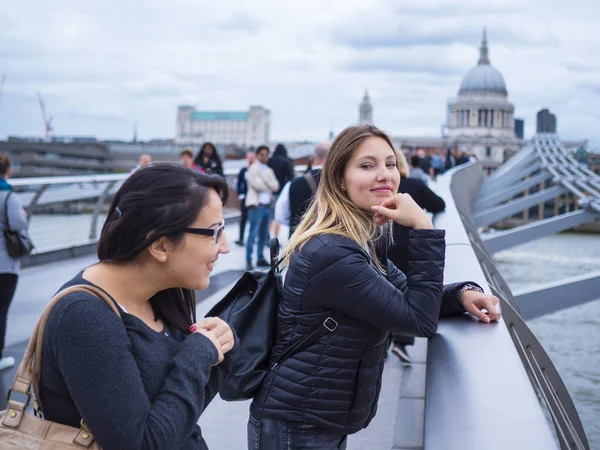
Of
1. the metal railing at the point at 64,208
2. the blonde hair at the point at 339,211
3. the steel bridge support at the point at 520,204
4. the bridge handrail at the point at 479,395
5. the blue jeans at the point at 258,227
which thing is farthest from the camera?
the steel bridge support at the point at 520,204

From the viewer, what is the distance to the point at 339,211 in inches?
75.7

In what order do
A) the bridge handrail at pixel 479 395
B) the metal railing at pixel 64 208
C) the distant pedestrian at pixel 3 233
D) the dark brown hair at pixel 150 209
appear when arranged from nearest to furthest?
the bridge handrail at pixel 479 395 < the dark brown hair at pixel 150 209 < the distant pedestrian at pixel 3 233 < the metal railing at pixel 64 208

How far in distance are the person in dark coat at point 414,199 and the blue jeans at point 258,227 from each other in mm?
3354

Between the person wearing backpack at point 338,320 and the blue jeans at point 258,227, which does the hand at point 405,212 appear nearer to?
the person wearing backpack at point 338,320

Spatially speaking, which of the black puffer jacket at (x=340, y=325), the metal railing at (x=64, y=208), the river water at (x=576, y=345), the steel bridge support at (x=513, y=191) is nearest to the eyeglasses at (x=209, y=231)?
the black puffer jacket at (x=340, y=325)

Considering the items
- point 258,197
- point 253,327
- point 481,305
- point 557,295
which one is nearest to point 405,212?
point 481,305

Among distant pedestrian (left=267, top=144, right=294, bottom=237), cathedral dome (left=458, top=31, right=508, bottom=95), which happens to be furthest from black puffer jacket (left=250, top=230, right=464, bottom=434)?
cathedral dome (left=458, top=31, right=508, bottom=95)

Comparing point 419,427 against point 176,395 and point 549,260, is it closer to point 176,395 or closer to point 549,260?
point 176,395

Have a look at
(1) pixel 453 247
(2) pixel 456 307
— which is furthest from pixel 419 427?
(2) pixel 456 307

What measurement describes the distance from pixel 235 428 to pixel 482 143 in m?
90.5

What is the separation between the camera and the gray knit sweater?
125cm

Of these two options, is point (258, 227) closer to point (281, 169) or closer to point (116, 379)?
point (281, 169)

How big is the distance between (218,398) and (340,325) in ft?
7.98

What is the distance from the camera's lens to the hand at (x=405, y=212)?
1.90 metres
